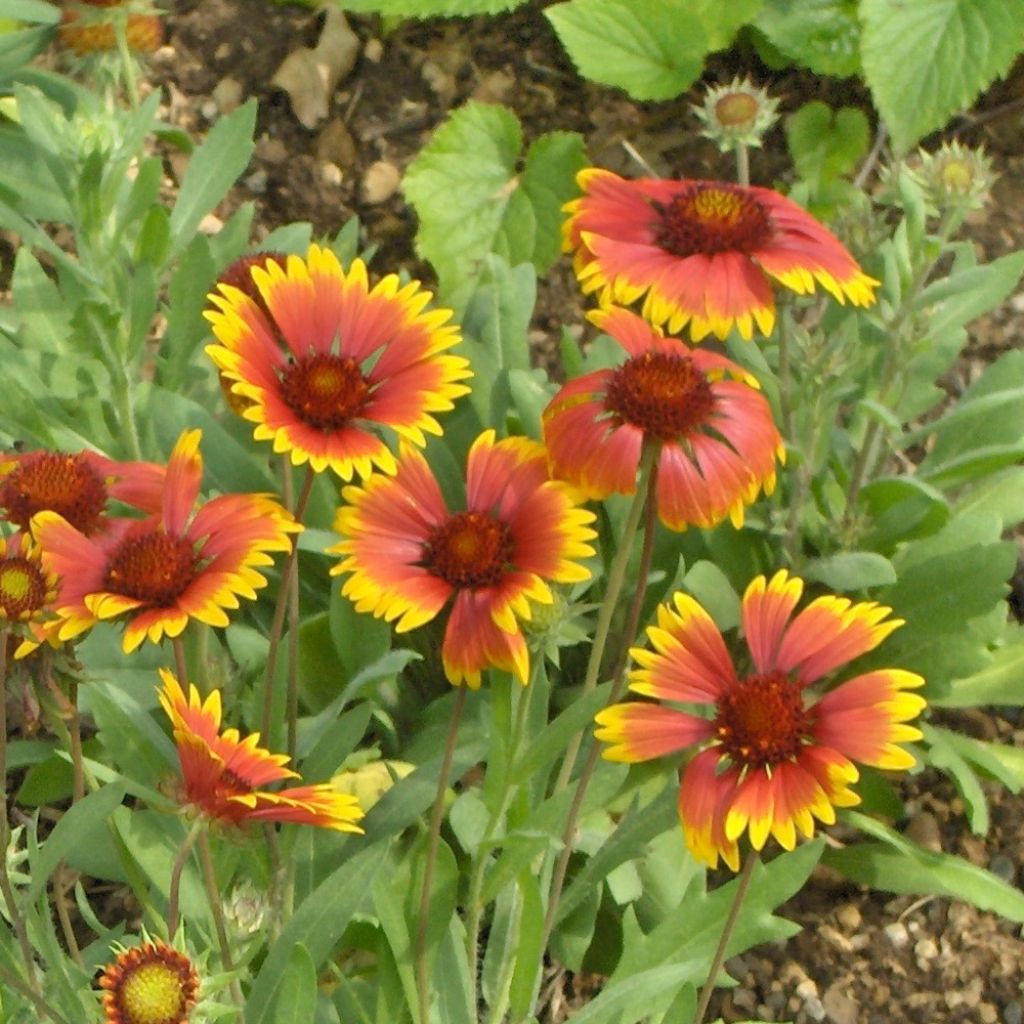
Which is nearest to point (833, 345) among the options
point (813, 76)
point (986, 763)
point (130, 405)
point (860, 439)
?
point (860, 439)

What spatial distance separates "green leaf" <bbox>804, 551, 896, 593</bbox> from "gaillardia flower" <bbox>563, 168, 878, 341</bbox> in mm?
433

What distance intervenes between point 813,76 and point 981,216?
1.63ft

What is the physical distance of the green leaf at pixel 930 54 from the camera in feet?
8.63

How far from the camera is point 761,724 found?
1.35 m

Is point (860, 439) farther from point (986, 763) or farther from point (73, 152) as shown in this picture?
point (73, 152)

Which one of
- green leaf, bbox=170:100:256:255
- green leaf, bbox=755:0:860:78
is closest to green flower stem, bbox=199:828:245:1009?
green leaf, bbox=170:100:256:255

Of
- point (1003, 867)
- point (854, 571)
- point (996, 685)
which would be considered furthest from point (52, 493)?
point (1003, 867)

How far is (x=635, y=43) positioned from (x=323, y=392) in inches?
71.2

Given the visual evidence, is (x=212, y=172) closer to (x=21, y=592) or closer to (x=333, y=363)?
(x=333, y=363)

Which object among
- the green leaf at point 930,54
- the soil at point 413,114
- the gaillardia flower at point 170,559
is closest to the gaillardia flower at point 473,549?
the gaillardia flower at point 170,559

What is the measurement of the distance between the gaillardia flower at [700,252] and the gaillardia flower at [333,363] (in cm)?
20

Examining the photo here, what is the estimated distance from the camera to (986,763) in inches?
83.0

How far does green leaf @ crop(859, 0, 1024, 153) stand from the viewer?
8.63ft

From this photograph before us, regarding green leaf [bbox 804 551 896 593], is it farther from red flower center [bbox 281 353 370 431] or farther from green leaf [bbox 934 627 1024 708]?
red flower center [bbox 281 353 370 431]
